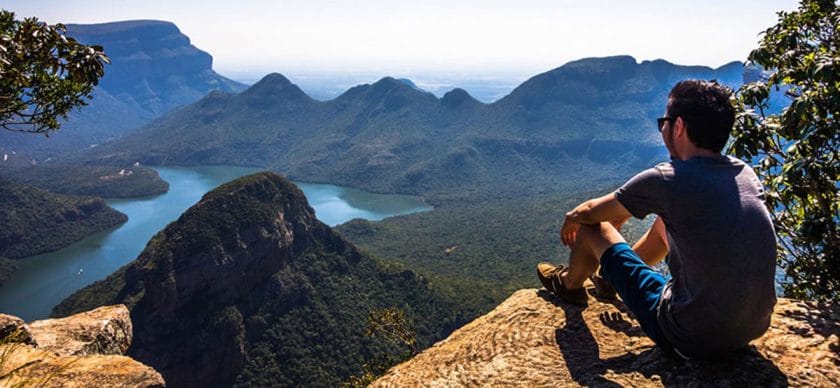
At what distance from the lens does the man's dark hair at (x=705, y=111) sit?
11.0 ft

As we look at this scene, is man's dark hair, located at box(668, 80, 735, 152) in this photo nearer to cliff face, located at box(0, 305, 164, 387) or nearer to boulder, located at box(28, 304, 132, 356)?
cliff face, located at box(0, 305, 164, 387)

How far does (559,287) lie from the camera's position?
5.66 m

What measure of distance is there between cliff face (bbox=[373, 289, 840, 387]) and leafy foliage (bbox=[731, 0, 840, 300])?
1157mm

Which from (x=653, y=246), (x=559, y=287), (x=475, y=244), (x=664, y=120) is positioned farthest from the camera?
(x=475, y=244)

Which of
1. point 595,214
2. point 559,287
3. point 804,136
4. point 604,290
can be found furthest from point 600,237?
point 804,136

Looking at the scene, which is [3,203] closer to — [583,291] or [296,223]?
[296,223]

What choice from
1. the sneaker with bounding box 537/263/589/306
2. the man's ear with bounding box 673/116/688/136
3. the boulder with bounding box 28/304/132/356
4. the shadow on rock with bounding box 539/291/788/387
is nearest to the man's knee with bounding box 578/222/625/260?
the shadow on rock with bounding box 539/291/788/387

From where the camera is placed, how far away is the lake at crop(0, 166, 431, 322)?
82.9 meters

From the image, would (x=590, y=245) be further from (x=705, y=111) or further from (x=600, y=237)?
(x=705, y=111)

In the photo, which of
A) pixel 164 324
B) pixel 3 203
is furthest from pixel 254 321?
pixel 3 203

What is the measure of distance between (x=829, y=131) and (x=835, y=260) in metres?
1.61

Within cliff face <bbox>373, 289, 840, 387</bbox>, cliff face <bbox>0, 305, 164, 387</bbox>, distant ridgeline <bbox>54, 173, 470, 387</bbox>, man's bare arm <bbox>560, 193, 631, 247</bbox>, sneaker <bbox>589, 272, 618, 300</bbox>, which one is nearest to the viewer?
cliff face <bbox>373, 289, 840, 387</bbox>

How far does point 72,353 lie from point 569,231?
27.0ft

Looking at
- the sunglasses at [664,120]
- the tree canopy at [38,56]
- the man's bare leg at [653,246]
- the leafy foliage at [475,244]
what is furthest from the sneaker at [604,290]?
the leafy foliage at [475,244]
